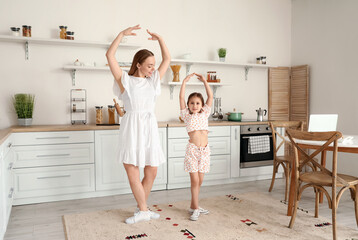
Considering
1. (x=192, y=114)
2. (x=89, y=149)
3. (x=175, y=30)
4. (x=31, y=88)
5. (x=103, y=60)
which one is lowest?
(x=89, y=149)

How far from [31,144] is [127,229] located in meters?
1.48

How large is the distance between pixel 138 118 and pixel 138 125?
0.20 feet

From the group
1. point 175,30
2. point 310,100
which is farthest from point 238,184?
point 175,30

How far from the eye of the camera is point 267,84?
17.4ft

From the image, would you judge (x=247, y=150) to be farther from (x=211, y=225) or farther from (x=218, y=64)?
(x=211, y=225)

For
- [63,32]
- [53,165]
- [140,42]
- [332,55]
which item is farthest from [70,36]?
[332,55]

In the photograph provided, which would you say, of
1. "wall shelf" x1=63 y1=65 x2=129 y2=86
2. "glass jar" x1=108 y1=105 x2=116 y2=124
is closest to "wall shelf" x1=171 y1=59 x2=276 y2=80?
"wall shelf" x1=63 y1=65 x2=129 y2=86

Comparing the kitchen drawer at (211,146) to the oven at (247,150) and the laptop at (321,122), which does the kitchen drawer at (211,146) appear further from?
the laptop at (321,122)

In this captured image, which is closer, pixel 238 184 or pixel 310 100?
pixel 238 184

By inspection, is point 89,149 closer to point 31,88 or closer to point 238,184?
point 31,88

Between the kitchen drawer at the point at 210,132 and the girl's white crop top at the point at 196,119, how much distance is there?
0.99m

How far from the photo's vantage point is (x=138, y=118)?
279 centimetres

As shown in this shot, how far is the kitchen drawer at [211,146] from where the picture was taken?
402cm

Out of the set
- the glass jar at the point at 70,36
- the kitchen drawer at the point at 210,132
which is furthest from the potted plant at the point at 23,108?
the kitchen drawer at the point at 210,132
